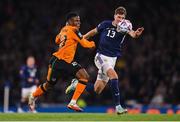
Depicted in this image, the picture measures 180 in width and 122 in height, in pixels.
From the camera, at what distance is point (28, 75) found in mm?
23016

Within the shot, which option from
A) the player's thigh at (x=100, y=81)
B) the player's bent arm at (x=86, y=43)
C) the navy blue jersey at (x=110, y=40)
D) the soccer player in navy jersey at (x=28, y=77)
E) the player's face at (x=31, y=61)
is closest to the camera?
the player's bent arm at (x=86, y=43)

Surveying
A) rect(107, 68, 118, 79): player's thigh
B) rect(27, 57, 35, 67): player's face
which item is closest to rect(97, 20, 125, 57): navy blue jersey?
rect(107, 68, 118, 79): player's thigh

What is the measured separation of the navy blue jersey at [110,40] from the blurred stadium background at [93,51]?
27.7 feet

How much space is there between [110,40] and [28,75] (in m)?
7.84

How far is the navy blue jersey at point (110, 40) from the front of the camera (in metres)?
15.6

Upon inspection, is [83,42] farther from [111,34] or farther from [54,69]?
[54,69]

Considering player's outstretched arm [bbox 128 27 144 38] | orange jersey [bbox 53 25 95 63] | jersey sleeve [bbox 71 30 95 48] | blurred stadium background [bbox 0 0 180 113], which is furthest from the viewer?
blurred stadium background [bbox 0 0 180 113]

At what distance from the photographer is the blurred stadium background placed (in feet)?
83.6

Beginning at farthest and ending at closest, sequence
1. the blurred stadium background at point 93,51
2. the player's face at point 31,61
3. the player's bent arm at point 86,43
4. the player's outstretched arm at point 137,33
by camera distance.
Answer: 1. the blurred stadium background at point 93,51
2. the player's face at point 31,61
3. the player's bent arm at point 86,43
4. the player's outstretched arm at point 137,33

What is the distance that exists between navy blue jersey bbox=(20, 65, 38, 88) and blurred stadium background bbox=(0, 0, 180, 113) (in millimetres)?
1413

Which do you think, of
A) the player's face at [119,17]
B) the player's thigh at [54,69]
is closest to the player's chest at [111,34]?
the player's face at [119,17]

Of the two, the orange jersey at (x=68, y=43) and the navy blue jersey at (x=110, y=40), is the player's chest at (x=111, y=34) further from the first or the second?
the orange jersey at (x=68, y=43)

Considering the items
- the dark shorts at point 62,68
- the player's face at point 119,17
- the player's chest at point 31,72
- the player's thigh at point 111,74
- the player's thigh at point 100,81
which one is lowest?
the player's thigh at point 100,81

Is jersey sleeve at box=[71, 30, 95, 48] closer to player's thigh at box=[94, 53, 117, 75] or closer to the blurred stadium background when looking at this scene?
player's thigh at box=[94, 53, 117, 75]
